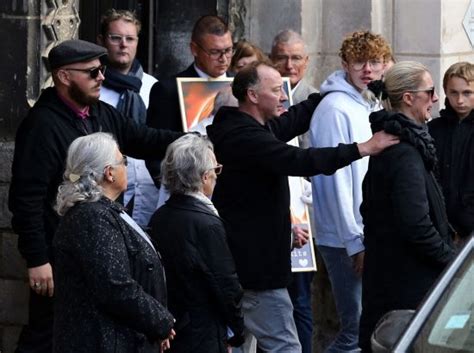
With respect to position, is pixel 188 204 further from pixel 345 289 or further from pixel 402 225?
pixel 345 289

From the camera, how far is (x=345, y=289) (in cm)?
876

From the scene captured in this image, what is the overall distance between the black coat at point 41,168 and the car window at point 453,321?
8.33 feet

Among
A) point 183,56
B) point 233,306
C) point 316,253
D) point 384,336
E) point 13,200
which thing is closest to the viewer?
point 384,336

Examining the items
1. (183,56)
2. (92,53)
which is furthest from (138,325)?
(183,56)

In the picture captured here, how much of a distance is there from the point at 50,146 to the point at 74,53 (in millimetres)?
502

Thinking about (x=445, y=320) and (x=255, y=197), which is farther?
(x=255, y=197)

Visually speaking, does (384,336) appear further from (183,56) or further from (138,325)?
(183,56)

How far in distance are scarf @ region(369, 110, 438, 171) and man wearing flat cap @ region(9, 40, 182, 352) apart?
48.9 inches

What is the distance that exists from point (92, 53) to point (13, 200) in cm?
82

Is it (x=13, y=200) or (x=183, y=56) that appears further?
(x=183, y=56)

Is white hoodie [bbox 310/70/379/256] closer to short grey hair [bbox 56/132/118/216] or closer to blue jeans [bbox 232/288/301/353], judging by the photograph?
blue jeans [bbox 232/288/301/353]

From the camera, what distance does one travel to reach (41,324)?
807 centimetres


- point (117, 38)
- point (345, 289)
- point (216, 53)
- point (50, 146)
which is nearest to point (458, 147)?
point (345, 289)

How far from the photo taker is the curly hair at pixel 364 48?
346 inches
